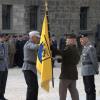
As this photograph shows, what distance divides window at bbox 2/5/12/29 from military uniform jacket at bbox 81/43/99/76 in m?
21.9

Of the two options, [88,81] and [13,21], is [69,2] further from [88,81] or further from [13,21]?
[88,81]

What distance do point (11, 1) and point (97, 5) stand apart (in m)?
7.55

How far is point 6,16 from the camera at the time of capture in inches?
1446

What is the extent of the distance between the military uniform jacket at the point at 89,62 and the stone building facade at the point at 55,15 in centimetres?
2130

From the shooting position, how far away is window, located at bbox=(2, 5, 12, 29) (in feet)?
120

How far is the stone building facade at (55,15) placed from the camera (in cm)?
3672

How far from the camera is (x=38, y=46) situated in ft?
46.5

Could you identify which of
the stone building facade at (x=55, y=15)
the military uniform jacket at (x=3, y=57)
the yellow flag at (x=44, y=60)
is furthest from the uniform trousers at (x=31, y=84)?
the stone building facade at (x=55, y=15)

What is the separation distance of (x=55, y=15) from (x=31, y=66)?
2483cm

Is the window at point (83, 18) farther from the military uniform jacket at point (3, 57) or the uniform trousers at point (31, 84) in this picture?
the uniform trousers at point (31, 84)

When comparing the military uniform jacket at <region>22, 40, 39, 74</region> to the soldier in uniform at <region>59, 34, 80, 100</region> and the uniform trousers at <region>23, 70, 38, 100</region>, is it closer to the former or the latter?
the uniform trousers at <region>23, 70, 38, 100</region>

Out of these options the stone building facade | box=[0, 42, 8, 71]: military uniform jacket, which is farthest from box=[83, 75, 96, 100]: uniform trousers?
the stone building facade

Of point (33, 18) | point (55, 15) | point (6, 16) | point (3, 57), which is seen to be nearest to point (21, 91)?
point (3, 57)

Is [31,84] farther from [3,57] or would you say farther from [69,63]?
[3,57]
